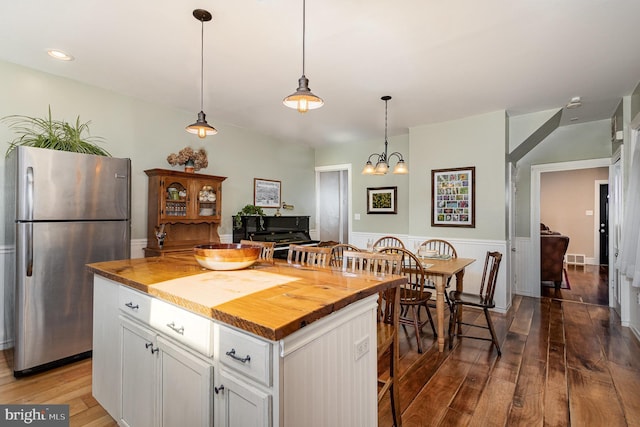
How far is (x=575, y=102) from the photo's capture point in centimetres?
372

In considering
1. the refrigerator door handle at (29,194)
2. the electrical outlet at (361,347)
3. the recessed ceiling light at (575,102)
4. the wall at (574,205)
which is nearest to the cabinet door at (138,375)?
the electrical outlet at (361,347)

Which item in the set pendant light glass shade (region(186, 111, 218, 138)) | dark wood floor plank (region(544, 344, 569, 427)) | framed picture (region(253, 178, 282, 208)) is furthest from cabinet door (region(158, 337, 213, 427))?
framed picture (region(253, 178, 282, 208))

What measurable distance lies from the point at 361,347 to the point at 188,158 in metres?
3.40

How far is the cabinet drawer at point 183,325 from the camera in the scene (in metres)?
1.22

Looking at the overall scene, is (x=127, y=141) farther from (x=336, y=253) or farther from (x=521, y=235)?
(x=521, y=235)

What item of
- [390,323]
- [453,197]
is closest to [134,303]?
[390,323]

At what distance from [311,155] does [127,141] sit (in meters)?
3.39

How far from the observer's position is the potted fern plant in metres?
2.76

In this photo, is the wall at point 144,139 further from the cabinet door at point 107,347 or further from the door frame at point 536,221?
the door frame at point 536,221

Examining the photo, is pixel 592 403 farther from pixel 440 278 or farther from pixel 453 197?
pixel 453 197

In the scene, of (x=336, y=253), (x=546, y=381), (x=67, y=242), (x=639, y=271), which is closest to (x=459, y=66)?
(x=336, y=253)

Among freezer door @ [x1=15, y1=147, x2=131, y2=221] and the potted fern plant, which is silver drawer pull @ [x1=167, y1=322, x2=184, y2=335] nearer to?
freezer door @ [x1=15, y1=147, x2=131, y2=221]

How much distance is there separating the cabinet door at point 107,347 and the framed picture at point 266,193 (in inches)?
132

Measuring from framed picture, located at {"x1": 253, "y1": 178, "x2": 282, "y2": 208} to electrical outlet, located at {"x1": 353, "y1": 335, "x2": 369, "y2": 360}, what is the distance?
404cm
